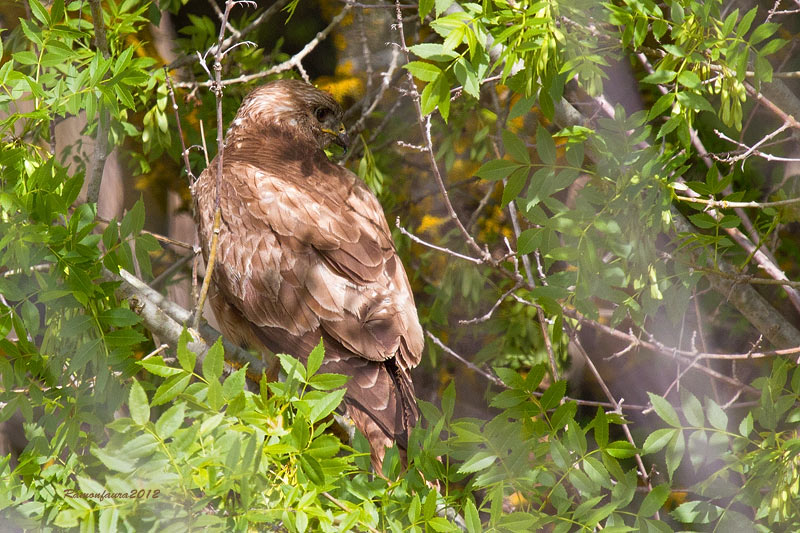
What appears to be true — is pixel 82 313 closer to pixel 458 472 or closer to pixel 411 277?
pixel 458 472

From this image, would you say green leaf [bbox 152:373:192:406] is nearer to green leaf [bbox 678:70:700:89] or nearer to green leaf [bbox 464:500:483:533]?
green leaf [bbox 464:500:483:533]

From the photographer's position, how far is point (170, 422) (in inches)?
40.2

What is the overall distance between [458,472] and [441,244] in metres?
1.34

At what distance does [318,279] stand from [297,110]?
0.79 m

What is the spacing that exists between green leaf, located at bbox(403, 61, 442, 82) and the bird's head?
125cm

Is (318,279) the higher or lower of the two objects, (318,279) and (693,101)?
the lower

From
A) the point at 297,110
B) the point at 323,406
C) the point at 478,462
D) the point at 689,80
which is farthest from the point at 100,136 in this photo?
the point at 689,80

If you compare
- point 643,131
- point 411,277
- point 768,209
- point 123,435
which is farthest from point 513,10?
point 411,277

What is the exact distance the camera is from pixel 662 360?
219 centimetres

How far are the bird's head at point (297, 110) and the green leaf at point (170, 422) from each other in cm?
162

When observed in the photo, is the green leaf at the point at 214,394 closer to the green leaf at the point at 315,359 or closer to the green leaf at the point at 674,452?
the green leaf at the point at 315,359

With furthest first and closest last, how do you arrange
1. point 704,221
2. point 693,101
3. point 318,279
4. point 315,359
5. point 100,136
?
→ point 318,279
point 100,136
point 704,221
point 693,101
point 315,359

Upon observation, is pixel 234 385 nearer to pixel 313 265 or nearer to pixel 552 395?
pixel 552 395

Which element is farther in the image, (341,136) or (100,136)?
(341,136)
